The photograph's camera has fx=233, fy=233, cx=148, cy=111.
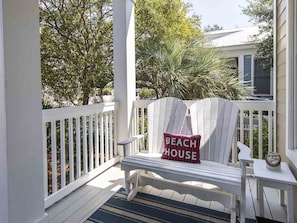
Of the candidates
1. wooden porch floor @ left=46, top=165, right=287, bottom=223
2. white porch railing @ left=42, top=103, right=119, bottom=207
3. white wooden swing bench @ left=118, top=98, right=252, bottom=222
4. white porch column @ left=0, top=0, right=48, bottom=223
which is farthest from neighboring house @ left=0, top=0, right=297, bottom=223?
white wooden swing bench @ left=118, top=98, right=252, bottom=222

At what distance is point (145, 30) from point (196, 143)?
298 cm

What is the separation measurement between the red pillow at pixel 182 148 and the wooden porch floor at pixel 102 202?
1.51 ft

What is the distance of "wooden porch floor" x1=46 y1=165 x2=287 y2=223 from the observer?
2.21 metres

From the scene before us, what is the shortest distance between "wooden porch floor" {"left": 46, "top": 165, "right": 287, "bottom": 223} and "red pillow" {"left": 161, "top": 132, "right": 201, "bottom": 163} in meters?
0.46

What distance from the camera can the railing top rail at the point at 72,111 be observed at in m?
2.26

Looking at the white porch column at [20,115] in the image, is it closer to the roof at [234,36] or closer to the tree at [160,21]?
the tree at [160,21]

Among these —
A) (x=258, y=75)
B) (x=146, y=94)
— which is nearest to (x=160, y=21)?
(x=146, y=94)

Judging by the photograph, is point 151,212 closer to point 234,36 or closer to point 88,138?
point 88,138

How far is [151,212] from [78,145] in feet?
3.80

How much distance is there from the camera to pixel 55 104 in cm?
430

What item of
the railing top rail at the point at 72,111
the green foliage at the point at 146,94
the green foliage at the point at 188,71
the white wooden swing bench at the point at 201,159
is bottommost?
the white wooden swing bench at the point at 201,159

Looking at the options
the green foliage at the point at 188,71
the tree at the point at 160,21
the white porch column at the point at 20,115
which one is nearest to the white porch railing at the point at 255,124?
the green foliage at the point at 188,71

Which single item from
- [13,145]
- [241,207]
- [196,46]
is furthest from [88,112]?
[196,46]

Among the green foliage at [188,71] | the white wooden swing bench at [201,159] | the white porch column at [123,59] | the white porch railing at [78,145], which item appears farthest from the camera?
the green foliage at [188,71]
